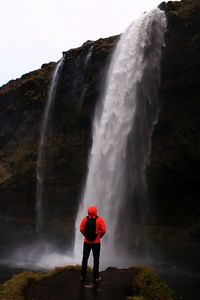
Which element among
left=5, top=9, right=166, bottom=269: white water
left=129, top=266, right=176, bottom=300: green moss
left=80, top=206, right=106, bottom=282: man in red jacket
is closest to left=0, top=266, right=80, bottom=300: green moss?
left=80, top=206, right=106, bottom=282: man in red jacket

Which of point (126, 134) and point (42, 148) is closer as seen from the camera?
point (126, 134)

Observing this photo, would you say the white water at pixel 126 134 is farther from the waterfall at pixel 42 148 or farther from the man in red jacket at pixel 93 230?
the man in red jacket at pixel 93 230

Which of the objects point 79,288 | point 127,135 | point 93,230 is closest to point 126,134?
point 127,135

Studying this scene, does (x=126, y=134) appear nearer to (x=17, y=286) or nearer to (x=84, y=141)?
(x=84, y=141)

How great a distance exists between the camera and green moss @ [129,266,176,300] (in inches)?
433

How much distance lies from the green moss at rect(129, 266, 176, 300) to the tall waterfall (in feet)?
73.5

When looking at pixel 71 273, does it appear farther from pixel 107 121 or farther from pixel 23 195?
pixel 23 195

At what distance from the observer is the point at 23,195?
4481 cm

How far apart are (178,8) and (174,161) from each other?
11.8m

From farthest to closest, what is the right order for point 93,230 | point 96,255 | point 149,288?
point 96,255
point 93,230
point 149,288

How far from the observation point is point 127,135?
34.9 meters

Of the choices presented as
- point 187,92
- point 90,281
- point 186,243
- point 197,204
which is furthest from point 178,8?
point 90,281

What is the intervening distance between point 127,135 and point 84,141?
6.07 meters

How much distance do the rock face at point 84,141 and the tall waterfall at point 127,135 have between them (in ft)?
2.92
